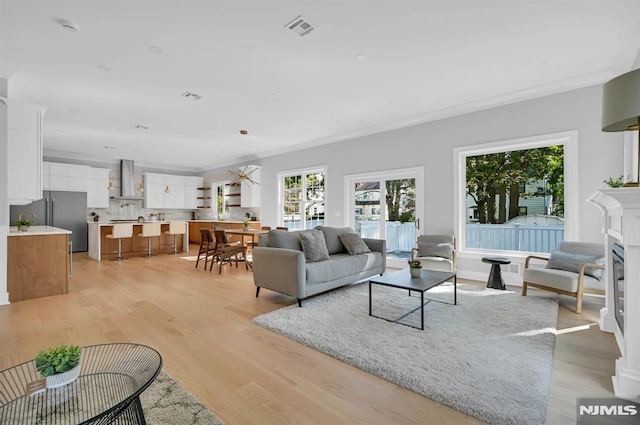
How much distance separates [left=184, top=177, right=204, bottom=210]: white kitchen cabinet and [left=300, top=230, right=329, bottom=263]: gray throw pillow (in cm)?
842

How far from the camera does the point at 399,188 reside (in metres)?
6.13

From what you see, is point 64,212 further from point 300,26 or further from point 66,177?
point 300,26

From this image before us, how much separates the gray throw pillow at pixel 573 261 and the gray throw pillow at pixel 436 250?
131cm

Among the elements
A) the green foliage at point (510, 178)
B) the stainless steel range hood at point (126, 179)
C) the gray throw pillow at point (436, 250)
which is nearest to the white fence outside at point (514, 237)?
the green foliage at point (510, 178)

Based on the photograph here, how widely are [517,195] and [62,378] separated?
575 cm

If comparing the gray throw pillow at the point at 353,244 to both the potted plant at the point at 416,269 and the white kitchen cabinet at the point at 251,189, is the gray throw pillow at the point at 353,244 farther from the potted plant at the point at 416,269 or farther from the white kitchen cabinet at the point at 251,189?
the white kitchen cabinet at the point at 251,189

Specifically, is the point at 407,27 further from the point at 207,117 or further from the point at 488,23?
the point at 207,117

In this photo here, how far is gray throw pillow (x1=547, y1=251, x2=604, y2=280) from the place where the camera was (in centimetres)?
354

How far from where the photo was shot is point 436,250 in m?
4.95

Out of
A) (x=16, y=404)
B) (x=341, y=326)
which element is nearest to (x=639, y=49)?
(x=341, y=326)

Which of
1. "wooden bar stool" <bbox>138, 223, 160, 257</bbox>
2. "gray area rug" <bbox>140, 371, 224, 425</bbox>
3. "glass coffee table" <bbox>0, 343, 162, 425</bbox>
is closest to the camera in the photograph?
"glass coffee table" <bbox>0, 343, 162, 425</bbox>

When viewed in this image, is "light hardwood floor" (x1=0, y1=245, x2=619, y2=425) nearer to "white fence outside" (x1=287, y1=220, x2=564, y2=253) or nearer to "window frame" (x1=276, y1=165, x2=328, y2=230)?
"white fence outside" (x1=287, y1=220, x2=564, y2=253)

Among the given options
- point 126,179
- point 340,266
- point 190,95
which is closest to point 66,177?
point 126,179

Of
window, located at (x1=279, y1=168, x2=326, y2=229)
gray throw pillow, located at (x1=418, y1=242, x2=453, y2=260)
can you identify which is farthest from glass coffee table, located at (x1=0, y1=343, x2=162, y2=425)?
window, located at (x1=279, y1=168, x2=326, y2=229)
